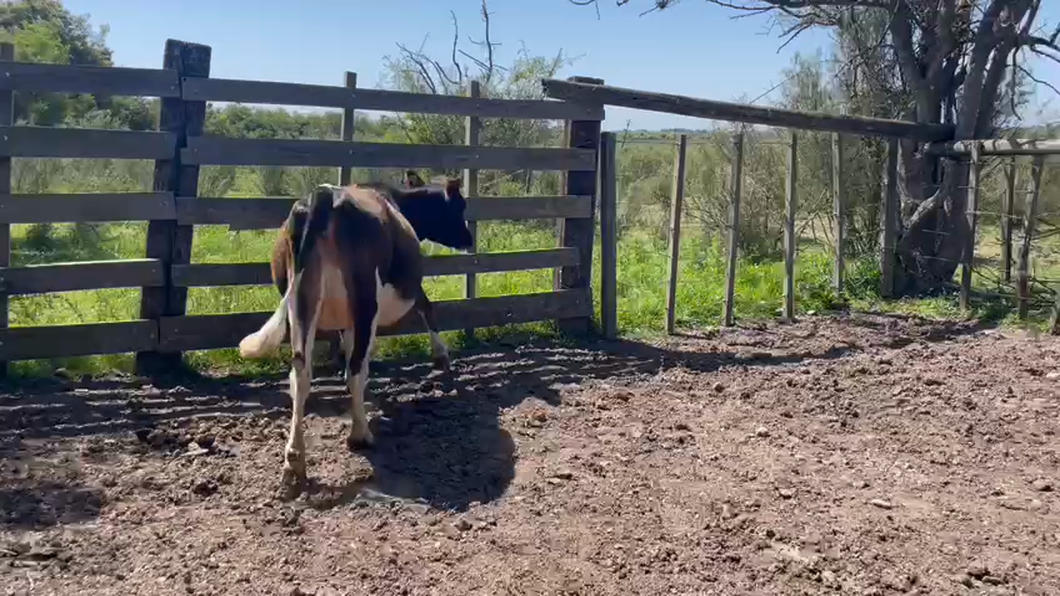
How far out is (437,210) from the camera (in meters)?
8.00

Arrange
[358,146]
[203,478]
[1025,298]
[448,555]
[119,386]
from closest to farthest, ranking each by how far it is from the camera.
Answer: [448,555]
[203,478]
[119,386]
[358,146]
[1025,298]

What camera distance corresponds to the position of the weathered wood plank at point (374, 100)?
707 centimetres

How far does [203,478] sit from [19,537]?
0.97m

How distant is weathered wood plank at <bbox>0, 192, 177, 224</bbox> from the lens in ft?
21.2

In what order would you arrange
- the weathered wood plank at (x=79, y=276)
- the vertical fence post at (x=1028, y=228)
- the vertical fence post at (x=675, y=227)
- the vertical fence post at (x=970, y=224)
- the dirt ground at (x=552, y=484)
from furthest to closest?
the vertical fence post at (x=970, y=224), the vertical fence post at (x=1028, y=228), the vertical fence post at (x=675, y=227), the weathered wood plank at (x=79, y=276), the dirt ground at (x=552, y=484)

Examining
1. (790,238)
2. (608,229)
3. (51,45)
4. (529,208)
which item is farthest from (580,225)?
(51,45)

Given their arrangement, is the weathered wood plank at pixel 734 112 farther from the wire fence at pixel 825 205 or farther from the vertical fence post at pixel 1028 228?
the vertical fence post at pixel 1028 228

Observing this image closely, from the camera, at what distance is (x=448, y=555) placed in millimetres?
4441

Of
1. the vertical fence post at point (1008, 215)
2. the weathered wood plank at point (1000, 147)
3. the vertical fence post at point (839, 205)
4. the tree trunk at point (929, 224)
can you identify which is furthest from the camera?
the tree trunk at point (929, 224)

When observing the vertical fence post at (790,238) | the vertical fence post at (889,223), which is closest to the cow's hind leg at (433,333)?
the vertical fence post at (790,238)

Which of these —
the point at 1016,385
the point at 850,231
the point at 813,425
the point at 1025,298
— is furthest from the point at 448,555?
the point at 850,231

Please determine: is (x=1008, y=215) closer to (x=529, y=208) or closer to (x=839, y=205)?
(x=839, y=205)

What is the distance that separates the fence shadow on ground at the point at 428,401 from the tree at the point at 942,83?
295 cm

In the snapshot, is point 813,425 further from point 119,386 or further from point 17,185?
point 17,185
